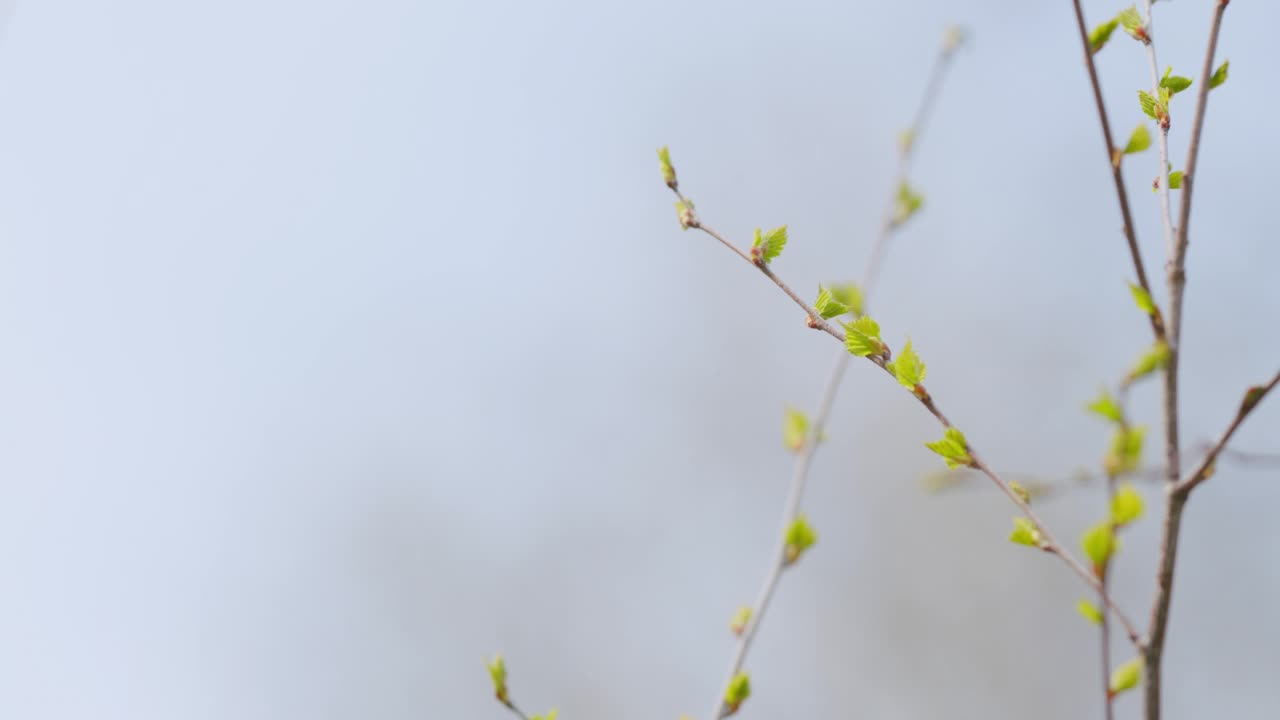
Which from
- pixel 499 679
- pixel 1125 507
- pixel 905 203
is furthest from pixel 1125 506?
pixel 905 203

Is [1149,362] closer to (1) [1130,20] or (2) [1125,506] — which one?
(2) [1125,506]

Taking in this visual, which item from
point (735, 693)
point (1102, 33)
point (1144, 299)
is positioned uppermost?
point (1102, 33)

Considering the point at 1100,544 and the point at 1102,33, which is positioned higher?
the point at 1102,33

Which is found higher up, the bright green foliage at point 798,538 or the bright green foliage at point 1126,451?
the bright green foliage at point 1126,451

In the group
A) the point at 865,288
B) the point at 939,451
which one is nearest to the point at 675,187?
the point at 939,451

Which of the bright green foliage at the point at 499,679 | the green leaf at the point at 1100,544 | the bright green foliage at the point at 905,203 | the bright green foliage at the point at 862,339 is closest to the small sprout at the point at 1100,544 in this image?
the green leaf at the point at 1100,544

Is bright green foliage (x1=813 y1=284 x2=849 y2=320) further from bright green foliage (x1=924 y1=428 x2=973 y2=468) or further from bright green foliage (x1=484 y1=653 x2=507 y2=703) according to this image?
bright green foliage (x1=484 y1=653 x2=507 y2=703)

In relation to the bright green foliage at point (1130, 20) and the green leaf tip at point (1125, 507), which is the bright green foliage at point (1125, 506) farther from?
the bright green foliage at point (1130, 20)

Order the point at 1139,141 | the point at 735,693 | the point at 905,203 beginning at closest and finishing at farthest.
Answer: the point at 1139,141, the point at 735,693, the point at 905,203

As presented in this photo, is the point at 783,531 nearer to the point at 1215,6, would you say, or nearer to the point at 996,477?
the point at 996,477
